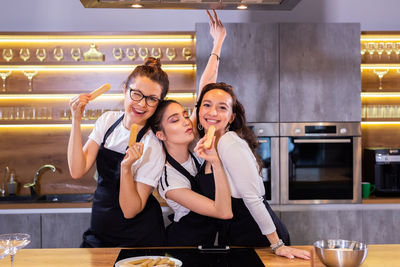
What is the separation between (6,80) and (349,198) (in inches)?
135

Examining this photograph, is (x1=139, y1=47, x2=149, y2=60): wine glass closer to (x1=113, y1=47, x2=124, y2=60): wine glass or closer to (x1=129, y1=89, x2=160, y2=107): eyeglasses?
(x1=113, y1=47, x2=124, y2=60): wine glass

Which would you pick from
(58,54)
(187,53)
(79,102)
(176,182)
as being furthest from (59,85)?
(176,182)

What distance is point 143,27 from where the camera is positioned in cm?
446

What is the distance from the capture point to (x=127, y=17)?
4.46 metres

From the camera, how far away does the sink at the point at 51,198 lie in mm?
4211

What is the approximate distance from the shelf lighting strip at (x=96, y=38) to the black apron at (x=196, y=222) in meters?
2.32

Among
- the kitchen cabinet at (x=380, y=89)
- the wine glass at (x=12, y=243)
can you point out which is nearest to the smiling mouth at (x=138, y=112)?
the wine glass at (x=12, y=243)

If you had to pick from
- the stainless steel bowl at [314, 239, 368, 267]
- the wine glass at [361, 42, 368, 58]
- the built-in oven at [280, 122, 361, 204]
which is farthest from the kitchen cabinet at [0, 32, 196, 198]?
the stainless steel bowl at [314, 239, 368, 267]

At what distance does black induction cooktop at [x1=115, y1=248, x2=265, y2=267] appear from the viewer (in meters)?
1.79

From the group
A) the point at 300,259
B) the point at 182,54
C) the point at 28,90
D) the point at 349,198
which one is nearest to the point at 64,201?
the point at 28,90

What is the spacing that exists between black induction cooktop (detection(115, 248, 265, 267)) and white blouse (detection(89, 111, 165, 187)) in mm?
365

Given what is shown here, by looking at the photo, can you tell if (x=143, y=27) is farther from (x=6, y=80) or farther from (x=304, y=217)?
(x=304, y=217)

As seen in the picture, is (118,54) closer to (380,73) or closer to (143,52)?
(143,52)

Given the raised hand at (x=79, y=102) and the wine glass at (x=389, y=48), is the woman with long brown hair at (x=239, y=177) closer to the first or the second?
the raised hand at (x=79, y=102)
